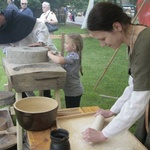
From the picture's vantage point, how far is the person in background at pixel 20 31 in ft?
9.23

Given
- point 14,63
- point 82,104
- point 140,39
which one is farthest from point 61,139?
point 82,104

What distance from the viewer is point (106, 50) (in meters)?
7.54

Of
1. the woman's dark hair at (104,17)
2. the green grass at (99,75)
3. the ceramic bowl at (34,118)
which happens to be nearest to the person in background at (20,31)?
the green grass at (99,75)

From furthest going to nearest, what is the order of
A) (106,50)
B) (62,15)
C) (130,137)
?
(62,15) < (106,50) < (130,137)

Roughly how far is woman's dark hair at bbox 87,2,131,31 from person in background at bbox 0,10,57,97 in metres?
1.68

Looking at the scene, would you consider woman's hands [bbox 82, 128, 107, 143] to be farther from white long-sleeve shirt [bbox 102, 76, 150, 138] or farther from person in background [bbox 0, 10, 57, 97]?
person in background [bbox 0, 10, 57, 97]

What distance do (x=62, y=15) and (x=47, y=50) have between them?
1205 cm

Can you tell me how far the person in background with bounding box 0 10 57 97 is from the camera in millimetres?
2812

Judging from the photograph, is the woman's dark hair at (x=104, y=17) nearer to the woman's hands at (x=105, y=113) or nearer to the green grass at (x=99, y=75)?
the woman's hands at (x=105, y=113)

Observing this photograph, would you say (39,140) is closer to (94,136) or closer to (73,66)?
(94,136)

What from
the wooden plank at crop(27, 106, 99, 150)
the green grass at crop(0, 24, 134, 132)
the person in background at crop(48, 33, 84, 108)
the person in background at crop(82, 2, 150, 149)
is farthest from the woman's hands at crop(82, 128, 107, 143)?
the green grass at crop(0, 24, 134, 132)

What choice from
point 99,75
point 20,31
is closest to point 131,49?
point 20,31

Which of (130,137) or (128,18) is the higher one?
(128,18)

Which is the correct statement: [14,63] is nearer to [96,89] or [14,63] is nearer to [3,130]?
[3,130]
